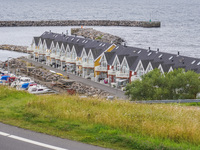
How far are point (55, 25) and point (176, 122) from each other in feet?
542

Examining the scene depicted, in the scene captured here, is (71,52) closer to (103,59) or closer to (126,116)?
(103,59)

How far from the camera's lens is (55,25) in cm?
17438

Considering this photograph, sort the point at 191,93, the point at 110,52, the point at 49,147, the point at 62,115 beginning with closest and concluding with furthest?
1. the point at 49,147
2. the point at 62,115
3. the point at 191,93
4. the point at 110,52

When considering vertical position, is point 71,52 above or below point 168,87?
above

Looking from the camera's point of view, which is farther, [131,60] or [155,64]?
[131,60]

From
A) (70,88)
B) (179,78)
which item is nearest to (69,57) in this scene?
(70,88)

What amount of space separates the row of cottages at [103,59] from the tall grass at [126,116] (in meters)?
32.6

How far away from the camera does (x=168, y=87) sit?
3656 cm

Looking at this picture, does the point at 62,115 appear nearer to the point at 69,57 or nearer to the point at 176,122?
the point at 176,122

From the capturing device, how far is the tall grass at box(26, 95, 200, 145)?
11.5 metres

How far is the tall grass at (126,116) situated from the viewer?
1146 cm

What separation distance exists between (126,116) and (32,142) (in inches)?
150

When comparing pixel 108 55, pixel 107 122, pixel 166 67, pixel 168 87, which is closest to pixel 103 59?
pixel 108 55

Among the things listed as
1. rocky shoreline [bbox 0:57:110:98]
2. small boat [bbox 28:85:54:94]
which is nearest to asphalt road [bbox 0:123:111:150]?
rocky shoreline [bbox 0:57:110:98]
